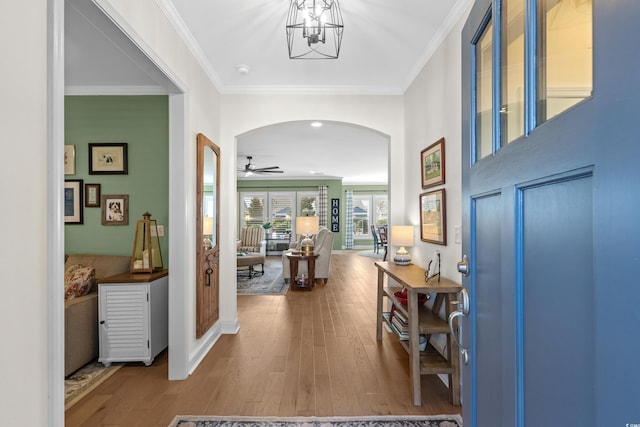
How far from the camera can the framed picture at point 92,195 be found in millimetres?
3320

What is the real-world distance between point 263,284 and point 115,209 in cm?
323

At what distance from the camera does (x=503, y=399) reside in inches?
34.4

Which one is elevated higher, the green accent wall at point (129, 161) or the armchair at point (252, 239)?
the green accent wall at point (129, 161)

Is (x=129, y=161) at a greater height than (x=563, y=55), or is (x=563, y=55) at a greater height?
(x=129, y=161)

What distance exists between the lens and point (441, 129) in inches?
102

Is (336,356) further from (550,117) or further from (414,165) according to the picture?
(550,117)

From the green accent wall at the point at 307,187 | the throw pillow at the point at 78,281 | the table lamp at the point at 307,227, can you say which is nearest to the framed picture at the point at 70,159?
the throw pillow at the point at 78,281

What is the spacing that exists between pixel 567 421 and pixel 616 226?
1.38 feet

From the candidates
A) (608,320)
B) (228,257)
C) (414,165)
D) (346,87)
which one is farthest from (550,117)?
(228,257)

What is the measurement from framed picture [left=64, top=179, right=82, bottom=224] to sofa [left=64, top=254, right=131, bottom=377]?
0.41 meters

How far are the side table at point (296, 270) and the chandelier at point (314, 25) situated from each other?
11.9 ft

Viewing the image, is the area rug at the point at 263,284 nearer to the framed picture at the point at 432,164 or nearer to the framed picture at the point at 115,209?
the framed picture at the point at 115,209

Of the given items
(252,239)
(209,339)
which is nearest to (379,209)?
(252,239)
